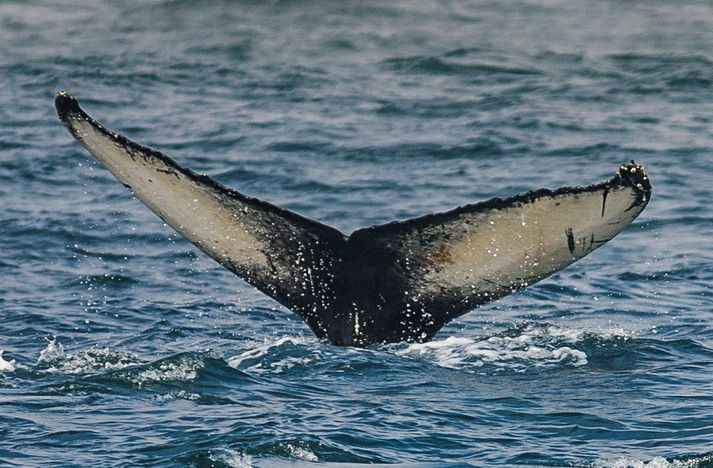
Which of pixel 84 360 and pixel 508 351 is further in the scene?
pixel 508 351

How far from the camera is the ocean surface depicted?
7551mm

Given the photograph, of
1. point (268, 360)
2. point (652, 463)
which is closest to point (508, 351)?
point (268, 360)

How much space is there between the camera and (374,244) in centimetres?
795

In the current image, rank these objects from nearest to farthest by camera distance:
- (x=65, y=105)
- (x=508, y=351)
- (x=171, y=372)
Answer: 1. (x=65, y=105)
2. (x=171, y=372)
3. (x=508, y=351)

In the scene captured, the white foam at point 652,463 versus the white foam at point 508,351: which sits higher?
the white foam at point 508,351

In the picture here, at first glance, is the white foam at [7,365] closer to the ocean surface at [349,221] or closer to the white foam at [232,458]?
the ocean surface at [349,221]

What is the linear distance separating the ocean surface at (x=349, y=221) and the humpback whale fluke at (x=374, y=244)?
0.38 meters

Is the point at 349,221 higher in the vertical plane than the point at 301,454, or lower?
higher

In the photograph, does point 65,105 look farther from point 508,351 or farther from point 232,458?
point 508,351

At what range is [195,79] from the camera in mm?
20812

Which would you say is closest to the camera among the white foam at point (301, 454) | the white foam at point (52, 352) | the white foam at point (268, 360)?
the white foam at point (301, 454)

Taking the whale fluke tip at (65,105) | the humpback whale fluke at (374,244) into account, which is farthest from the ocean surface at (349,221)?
the whale fluke tip at (65,105)

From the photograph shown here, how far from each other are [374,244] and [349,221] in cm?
602

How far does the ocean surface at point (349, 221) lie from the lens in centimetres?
755
